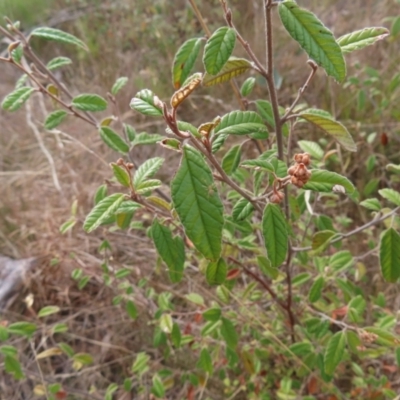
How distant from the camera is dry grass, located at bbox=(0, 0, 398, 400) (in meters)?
1.93

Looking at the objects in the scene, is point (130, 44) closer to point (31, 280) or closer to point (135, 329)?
point (31, 280)

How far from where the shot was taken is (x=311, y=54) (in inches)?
24.3

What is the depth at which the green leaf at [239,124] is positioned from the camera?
721 mm

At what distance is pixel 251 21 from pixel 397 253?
9.10 feet

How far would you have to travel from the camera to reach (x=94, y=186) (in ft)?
8.29

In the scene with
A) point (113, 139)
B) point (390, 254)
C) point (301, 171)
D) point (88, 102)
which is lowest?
point (390, 254)

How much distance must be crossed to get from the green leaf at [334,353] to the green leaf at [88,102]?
815 millimetres

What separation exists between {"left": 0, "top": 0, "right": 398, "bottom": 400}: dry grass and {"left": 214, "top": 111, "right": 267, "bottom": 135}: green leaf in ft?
2.35

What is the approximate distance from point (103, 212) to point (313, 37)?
42cm

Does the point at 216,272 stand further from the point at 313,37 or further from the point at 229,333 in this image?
the point at 313,37

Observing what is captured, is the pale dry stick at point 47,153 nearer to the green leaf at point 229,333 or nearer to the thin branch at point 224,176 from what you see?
the green leaf at point 229,333

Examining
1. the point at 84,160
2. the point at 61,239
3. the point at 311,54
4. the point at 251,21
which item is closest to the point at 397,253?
the point at 311,54

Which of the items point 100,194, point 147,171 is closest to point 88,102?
point 100,194

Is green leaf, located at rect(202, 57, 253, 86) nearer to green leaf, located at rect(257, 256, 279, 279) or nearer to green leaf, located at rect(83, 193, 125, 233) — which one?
green leaf, located at rect(83, 193, 125, 233)
